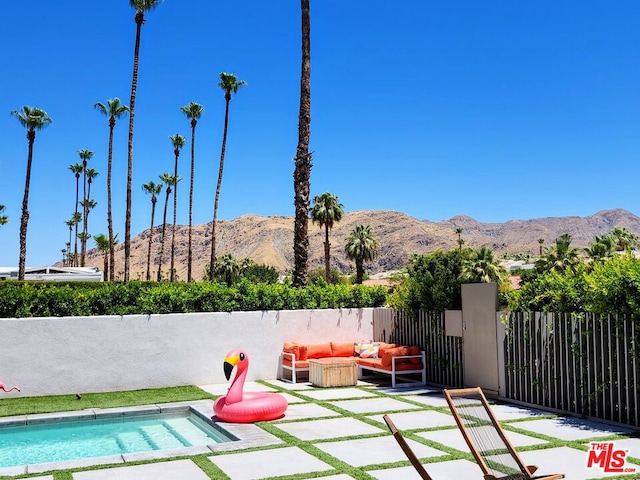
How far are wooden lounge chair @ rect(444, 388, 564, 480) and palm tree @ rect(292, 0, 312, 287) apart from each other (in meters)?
10.5

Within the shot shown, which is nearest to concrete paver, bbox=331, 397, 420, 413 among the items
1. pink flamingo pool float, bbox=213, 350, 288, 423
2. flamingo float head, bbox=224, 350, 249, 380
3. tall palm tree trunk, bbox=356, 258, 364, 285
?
pink flamingo pool float, bbox=213, 350, 288, 423

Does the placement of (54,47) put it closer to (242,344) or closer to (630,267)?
(242,344)

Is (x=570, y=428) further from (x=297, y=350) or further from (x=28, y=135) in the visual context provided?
(x=28, y=135)

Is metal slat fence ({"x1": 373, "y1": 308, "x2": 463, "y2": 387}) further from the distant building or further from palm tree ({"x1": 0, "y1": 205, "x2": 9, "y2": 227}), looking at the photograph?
palm tree ({"x1": 0, "y1": 205, "x2": 9, "y2": 227})

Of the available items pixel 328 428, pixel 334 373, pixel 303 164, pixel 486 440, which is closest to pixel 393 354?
pixel 334 373

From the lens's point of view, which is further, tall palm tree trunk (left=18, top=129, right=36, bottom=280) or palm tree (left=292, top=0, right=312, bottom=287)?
tall palm tree trunk (left=18, top=129, right=36, bottom=280)

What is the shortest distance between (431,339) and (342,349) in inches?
85.5

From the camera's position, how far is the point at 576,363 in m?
9.05

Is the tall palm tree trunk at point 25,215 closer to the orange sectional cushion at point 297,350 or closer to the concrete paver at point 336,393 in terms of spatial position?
the orange sectional cushion at point 297,350

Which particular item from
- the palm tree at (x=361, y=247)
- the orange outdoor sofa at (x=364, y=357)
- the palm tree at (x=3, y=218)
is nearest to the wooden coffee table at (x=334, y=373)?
the orange outdoor sofa at (x=364, y=357)

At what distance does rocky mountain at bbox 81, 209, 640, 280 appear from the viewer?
132m

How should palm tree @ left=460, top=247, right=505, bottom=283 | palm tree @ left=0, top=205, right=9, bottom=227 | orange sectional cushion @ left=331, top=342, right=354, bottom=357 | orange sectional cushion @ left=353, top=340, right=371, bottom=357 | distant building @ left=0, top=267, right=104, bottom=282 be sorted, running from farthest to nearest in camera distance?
palm tree @ left=0, top=205, right=9, bottom=227, distant building @ left=0, top=267, right=104, bottom=282, palm tree @ left=460, top=247, right=505, bottom=283, orange sectional cushion @ left=353, top=340, right=371, bottom=357, orange sectional cushion @ left=331, top=342, right=354, bottom=357

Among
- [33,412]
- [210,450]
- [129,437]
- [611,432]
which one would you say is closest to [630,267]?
[611,432]
